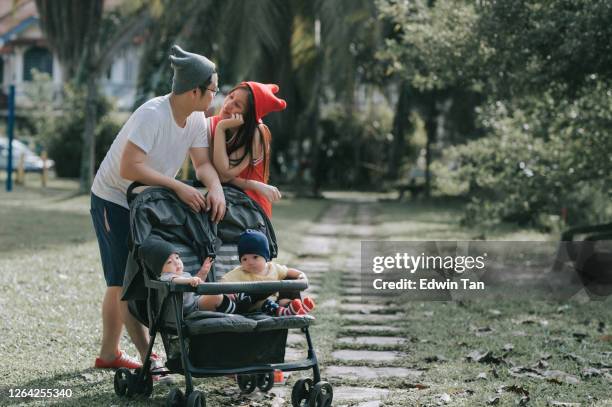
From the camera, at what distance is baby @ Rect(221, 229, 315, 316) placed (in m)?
4.73

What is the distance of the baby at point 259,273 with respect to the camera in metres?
4.73

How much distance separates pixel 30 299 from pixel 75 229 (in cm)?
588

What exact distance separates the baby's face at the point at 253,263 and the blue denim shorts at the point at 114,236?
90 centimetres

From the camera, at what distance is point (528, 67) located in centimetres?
957

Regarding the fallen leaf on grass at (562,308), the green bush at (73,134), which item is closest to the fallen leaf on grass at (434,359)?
the fallen leaf on grass at (562,308)

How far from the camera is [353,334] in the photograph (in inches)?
276

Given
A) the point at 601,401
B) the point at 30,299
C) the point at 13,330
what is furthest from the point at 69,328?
the point at 601,401

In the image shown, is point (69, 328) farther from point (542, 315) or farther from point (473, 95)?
point (473, 95)

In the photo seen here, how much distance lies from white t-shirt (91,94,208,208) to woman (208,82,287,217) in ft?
0.35

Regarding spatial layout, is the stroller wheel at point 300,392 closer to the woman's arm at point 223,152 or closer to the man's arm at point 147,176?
the man's arm at point 147,176

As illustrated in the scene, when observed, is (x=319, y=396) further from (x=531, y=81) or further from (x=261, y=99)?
(x=531, y=81)

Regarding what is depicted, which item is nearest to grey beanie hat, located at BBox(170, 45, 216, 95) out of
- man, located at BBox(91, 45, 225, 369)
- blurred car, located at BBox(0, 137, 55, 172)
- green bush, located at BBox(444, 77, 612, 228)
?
man, located at BBox(91, 45, 225, 369)

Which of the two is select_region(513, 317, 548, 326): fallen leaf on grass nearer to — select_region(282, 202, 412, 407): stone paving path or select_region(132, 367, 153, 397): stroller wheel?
select_region(282, 202, 412, 407): stone paving path

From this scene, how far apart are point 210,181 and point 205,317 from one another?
0.91 m
